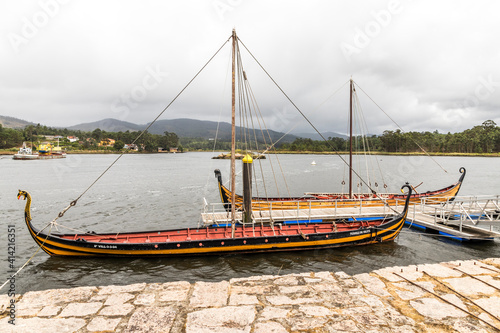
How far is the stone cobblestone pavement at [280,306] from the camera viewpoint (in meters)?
5.39

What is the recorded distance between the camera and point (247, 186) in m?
15.6

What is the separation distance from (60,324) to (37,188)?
48.4 m

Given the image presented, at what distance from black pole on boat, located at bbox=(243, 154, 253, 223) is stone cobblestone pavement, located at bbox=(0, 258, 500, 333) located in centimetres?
788

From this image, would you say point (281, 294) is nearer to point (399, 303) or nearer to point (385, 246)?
point (399, 303)

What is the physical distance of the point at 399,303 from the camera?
623cm

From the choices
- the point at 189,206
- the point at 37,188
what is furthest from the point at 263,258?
the point at 37,188

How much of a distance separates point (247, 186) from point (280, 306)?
31.9 ft

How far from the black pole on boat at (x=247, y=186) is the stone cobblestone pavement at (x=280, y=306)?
7.88 m

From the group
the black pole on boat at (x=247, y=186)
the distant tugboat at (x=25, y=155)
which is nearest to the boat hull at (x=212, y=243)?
the black pole on boat at (x=247, y=186)

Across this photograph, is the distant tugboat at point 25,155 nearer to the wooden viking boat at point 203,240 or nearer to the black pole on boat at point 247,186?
the wooden viking boat at point 203,240

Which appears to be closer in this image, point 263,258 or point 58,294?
point 58,294

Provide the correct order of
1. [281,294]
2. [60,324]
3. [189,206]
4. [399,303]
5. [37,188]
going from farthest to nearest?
[37,188] → [189,206] → [281,294] → [399,303] → [60,324]

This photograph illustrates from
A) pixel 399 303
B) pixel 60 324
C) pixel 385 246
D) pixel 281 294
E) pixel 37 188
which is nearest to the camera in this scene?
pixel 60 324

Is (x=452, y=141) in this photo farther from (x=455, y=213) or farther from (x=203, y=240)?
(x=203, y=240)
